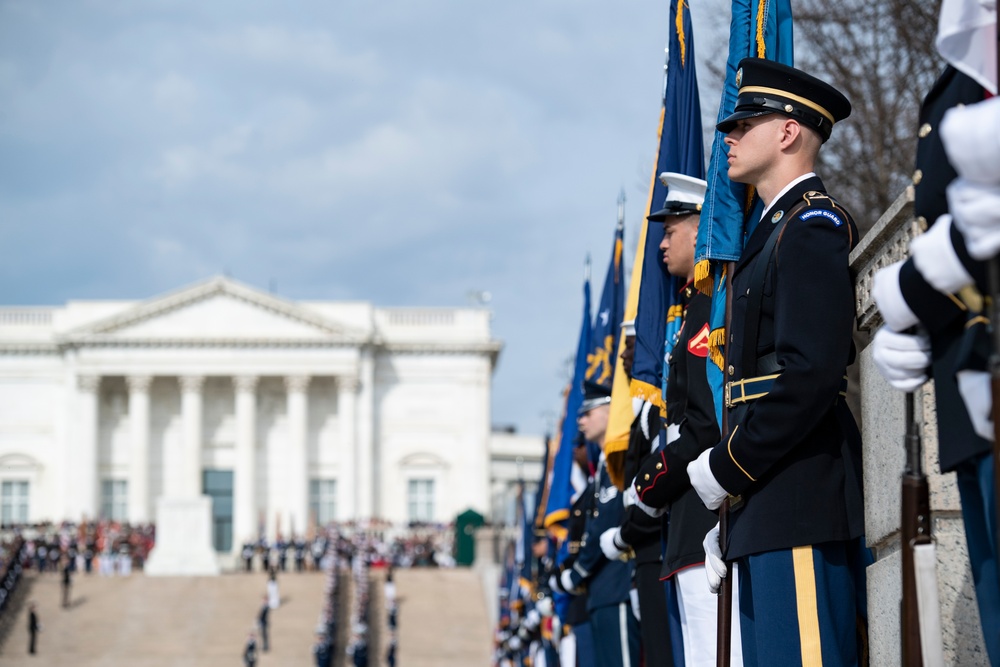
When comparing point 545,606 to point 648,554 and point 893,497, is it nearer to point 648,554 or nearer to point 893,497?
point 648,554

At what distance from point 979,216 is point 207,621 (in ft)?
116

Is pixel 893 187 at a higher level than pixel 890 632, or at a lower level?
higher

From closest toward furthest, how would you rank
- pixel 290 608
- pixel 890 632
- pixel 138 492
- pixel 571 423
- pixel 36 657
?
pixel 890 632 → pixel 571 423 → pixel 36 657 → pixel 290 608 → pixel 138 492

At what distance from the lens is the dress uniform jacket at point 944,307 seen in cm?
338

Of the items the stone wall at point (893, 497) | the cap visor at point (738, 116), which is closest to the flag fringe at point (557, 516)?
the stone wall at point (893, 497)

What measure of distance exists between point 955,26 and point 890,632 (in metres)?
2.00

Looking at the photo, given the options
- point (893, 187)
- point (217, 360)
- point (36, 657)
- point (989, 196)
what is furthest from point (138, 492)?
point (989, 196)

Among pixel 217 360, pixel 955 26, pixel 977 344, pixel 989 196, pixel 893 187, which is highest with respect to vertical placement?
pixel 217 360

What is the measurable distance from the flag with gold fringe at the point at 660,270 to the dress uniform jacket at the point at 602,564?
14.7 inches

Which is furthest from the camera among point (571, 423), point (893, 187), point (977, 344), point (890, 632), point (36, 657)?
point (36, 657)

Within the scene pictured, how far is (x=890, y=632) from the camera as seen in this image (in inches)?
180

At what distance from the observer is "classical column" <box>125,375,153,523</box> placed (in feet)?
201

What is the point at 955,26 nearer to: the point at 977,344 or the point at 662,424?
the point at 977,344

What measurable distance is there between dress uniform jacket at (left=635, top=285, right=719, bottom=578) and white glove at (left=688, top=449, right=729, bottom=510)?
656 mm
